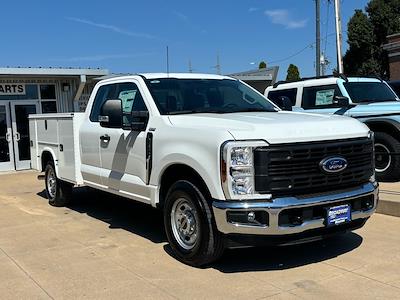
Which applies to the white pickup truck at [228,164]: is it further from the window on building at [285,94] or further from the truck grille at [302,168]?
the window on building at [285,94]

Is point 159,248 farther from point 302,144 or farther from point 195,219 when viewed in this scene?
point 302,144

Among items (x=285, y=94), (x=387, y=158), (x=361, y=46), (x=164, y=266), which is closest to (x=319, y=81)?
(x=285, y=94)

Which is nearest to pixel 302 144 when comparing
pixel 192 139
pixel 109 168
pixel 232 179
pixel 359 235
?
pixel 232 179

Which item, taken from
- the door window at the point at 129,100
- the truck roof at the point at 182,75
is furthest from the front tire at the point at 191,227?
the truck roof at the point at 182,75

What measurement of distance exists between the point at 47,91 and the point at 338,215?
1345 cm

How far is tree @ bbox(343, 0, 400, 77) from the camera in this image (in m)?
37.5

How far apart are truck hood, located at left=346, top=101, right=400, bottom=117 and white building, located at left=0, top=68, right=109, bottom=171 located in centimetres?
911

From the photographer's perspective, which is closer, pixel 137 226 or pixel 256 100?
pixel 256 100

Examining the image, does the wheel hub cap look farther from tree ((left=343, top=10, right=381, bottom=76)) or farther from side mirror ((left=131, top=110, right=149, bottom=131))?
tree ((left=343, top=10, right=381, bottom=76))

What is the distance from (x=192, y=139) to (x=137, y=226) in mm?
2583

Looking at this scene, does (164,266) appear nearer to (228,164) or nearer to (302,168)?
(228,164)

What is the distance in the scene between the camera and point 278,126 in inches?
194

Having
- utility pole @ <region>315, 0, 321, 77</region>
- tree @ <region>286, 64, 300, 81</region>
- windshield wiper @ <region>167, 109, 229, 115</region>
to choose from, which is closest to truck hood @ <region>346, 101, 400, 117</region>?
windshield wiper @ <region>167, 109, 229, 115</region>

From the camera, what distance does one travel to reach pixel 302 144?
4.88 metres
